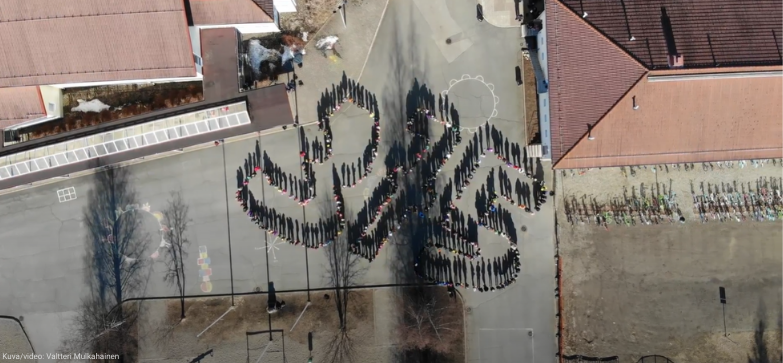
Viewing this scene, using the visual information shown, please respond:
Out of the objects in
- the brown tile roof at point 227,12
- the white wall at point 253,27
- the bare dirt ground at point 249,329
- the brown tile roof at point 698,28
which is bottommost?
the bare dirt ground at point 249,329

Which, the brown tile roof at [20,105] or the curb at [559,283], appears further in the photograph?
the curb at [559,283]

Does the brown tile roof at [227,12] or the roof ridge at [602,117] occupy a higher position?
the brown tile roof at [227,12]

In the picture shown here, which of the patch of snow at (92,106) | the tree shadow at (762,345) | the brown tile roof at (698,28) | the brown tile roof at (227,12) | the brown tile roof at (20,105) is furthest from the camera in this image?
the tree shadow at (762,345)

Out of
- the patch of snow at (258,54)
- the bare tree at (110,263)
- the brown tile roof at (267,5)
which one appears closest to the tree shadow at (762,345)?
the patch of snow at (258,54)

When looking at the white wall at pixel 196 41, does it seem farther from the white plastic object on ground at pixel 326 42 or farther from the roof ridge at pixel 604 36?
the roof ridge at pixel 604 36

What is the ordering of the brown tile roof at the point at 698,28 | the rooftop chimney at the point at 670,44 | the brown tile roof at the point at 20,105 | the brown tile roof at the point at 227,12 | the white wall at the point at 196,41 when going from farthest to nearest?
the brown tile roof at the point at 20,105, the white wall at the point at 196,41, the brown tile roof at the point at 227,12, the brown tile roof at the point at 698,28, the rooftop chimney at the point at 670,44

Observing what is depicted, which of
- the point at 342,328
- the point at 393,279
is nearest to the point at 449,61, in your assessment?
the point at 393,279

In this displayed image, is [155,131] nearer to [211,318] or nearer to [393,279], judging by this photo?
[211,318]
